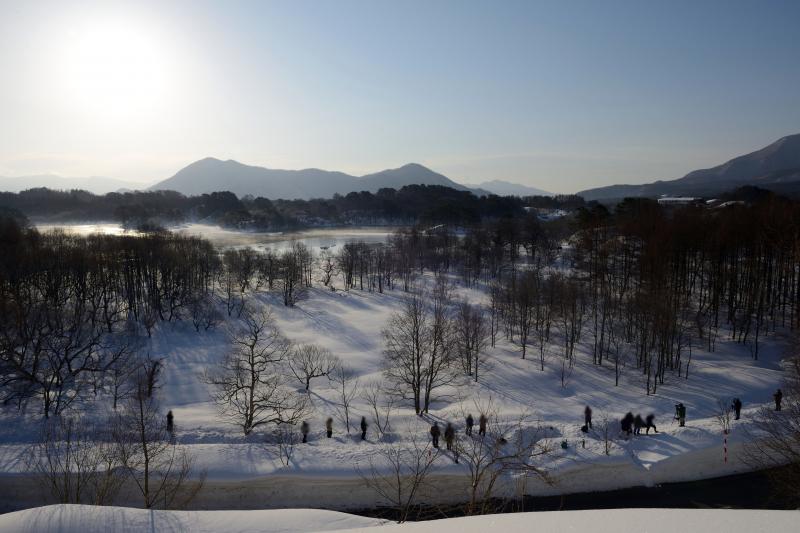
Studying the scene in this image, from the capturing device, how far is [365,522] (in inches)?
344

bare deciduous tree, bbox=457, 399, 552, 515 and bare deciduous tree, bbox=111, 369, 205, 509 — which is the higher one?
bare deciduous tree, bbox=111, 369, 205, 509

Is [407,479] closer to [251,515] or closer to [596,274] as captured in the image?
[251,515]

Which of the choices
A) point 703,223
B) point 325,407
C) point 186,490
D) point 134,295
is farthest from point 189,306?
point 703,223

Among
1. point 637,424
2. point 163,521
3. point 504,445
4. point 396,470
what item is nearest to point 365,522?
point 163,521

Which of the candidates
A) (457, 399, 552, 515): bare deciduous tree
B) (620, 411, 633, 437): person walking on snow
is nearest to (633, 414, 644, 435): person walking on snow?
(620, 411, 633, 437): person walking on snow

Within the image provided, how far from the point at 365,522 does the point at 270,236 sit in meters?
93.2

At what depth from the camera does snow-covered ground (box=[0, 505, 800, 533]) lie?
200 inches

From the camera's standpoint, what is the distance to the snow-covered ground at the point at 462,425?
50.4ft

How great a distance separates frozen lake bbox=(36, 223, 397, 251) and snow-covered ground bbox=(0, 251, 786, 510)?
4587cm

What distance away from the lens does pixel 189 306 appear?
38.4 m

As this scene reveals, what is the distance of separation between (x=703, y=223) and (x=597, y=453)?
28373 millimetres

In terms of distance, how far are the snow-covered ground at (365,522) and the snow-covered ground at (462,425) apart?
265 inches

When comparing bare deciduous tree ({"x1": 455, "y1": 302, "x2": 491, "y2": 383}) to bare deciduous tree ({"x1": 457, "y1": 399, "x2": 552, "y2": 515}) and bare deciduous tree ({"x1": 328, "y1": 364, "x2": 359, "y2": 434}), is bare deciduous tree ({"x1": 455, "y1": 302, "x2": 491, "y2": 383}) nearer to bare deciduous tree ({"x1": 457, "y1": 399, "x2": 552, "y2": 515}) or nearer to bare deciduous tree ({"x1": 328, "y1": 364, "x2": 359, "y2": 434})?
bare deciduous tree ({"x1": 457, "y1": 399, "x2": 552, "y2": 515})

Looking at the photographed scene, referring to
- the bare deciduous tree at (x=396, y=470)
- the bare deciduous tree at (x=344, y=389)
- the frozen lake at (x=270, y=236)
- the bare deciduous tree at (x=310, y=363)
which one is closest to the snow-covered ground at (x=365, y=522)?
the bare deciduous tree at (x=396, y=470)
